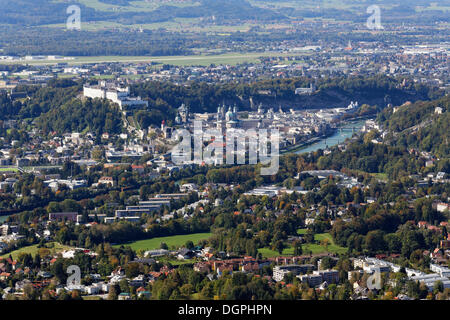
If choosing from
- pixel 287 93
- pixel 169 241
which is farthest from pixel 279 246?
pixel 287 93

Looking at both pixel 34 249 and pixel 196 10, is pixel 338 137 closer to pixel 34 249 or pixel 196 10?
pixel 34 249

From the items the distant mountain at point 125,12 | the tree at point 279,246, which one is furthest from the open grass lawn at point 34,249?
the distant mountain at point 125,12

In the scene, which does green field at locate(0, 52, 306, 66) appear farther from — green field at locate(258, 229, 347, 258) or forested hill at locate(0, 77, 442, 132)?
green field at locate(258, 229, 347, 258)

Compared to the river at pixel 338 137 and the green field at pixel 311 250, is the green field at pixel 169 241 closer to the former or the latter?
the green field at pixel 311 250

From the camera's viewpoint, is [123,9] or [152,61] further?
[123,9]
